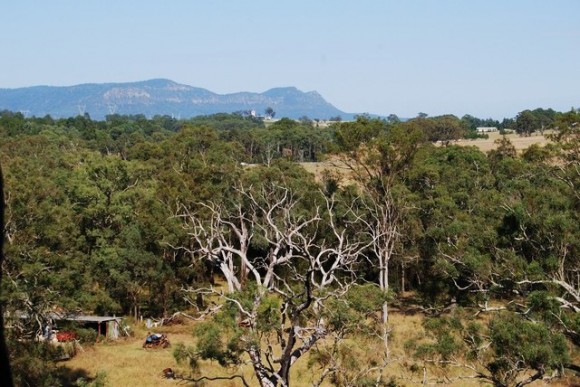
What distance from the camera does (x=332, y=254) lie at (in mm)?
37062

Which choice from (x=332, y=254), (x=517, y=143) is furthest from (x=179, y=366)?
(x=517, y=143)

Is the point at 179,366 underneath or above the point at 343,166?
underneath

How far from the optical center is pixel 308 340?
16.9 metres

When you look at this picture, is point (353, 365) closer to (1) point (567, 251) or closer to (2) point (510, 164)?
(1) point (567, 251)

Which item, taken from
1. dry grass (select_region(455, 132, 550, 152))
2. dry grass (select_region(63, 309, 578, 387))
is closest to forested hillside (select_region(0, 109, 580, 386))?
dry grass (select_region(63, 309, 578, 387))

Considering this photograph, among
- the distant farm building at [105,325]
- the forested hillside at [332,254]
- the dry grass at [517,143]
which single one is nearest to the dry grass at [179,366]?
the forested hillside at [332,254]

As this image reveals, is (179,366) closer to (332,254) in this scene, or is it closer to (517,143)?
(332,254)

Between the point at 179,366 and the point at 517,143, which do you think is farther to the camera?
the point at 517,143

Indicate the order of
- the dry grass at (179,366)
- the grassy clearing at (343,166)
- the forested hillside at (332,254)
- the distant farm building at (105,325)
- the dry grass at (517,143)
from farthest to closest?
the dry grass at (517,143), the grassy clearing at (343,166), the distant farm building at (105,325), the dry grass at (179,366), the forested hillside at (332,254)

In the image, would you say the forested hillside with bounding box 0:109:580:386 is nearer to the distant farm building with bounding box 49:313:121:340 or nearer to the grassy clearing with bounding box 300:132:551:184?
the distant farm building with bounding box 49:313:121:340

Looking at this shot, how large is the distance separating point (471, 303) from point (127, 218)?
19955mm

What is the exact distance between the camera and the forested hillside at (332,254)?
17.2m

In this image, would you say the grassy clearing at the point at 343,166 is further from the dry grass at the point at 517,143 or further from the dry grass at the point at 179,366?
the dry grass at the point at 179,366

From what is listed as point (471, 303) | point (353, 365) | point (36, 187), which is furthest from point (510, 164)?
point (36, 187)
